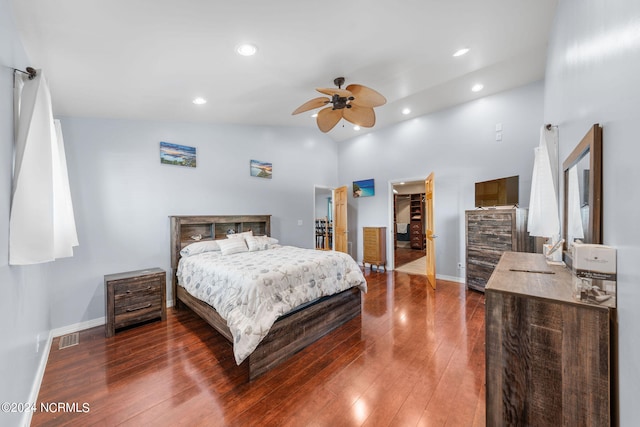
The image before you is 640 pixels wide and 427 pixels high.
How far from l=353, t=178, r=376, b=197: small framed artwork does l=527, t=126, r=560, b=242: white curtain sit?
11.7ft

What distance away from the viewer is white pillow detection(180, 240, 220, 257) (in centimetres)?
341

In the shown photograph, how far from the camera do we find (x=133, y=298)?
9.35ft

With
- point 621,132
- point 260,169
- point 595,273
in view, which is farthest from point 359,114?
point 595,273

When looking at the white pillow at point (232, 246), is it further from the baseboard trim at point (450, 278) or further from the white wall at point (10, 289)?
Result: the baseboard trim at point (450, 278)

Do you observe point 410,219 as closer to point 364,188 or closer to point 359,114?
point 364,188

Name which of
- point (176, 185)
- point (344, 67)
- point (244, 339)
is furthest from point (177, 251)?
point (344, 67)

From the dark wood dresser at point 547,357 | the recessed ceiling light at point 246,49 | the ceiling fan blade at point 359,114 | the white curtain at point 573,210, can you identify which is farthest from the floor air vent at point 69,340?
the white curtain at point 573,210

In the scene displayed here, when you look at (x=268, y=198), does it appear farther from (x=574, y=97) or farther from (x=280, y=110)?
(x=574, y=97)

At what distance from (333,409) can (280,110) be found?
12.6 ft

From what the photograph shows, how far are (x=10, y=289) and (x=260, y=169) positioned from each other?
3568mm

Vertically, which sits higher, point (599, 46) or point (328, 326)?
point (599, 46)

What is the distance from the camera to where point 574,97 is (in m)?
1.69

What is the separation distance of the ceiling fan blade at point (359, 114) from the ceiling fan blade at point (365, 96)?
155 millimetres

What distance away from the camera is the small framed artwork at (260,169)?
14.8 ft
